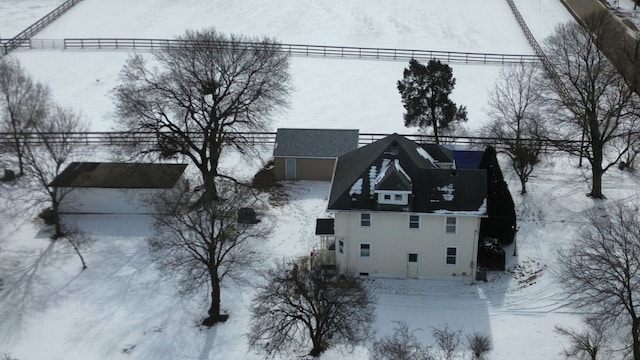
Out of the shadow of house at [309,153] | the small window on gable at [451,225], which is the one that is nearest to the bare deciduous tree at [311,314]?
the small window on gable at [451,225]

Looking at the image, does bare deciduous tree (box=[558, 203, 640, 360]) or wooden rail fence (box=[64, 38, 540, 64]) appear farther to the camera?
wooden rail fence (box=[64, 38, 540, 64])

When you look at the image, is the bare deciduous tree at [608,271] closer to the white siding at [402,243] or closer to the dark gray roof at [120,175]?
the white siding at [402,243]

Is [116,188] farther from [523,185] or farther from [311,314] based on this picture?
[523,185]

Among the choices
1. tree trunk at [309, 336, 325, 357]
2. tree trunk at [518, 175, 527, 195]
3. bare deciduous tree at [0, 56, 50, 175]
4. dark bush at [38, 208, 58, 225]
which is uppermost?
bare deciduous tree at [0, 56, 50, 175]

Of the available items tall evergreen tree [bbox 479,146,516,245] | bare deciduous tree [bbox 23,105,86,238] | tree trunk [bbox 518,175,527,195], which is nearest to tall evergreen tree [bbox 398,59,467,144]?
tree trunk [bbox 518,175,527,195]

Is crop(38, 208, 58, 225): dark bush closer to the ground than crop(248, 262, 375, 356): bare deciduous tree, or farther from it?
farther from it

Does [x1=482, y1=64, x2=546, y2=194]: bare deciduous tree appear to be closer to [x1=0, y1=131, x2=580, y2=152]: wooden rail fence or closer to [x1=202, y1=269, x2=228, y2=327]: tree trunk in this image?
[x1=0, y1=131, x2=580, y2=152]: wooden rail fence

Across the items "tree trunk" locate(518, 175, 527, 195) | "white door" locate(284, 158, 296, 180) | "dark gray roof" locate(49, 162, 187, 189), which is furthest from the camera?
"white door" locate(284, 158, 296, 180)
